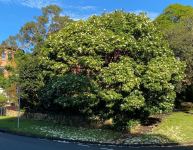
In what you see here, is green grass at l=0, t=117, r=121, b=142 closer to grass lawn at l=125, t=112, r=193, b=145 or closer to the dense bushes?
grass lawn at l=125, t=112, r=193, b=145

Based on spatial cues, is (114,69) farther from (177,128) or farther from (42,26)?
(42,26)

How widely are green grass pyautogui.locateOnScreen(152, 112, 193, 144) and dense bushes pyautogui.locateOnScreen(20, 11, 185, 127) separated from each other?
53.7 inches

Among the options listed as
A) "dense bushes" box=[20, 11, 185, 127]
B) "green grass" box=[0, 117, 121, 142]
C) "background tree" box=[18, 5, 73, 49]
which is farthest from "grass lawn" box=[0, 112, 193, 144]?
"background tree" box=[18, 5, 73, 49]

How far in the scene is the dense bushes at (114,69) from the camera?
27.6 metres

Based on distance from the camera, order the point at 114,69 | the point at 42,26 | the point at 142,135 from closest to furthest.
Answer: the point at 142,135 < the point at 114,69 < the point at 42,26

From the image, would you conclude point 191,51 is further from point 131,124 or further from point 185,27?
point 131,124

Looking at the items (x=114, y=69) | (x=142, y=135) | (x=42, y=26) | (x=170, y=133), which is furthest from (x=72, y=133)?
(x=42, y=26)

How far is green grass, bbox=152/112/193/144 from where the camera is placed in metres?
25.6

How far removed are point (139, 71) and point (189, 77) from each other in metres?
10.5

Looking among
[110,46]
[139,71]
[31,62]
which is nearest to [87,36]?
[110,46]

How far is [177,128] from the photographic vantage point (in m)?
28.9

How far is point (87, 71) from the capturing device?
3034cm

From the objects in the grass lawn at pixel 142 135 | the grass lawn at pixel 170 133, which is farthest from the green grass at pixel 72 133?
the grass lawn at pixel 170 133

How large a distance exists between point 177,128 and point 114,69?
5.89 m
